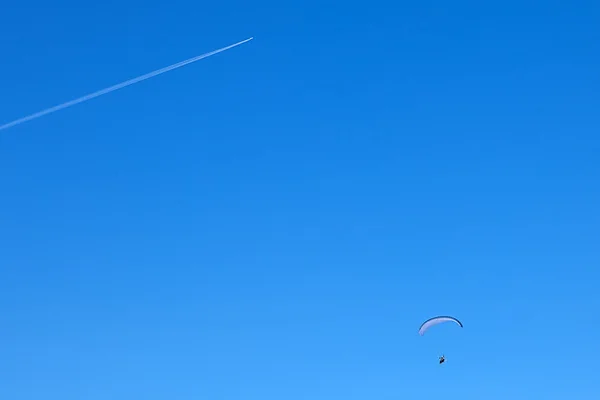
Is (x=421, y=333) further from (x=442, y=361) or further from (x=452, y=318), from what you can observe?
(x=442, y=361)

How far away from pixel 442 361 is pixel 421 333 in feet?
45.5

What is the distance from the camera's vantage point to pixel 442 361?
143m

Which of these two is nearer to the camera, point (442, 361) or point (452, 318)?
point (452, 318)

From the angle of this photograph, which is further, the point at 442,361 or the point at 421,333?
the point at 442,361

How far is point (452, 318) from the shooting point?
12962 cm

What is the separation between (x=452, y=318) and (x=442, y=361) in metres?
15.1

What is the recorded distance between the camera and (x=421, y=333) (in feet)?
429

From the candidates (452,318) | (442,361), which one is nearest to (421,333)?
(452,318)

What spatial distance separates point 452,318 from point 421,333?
399 centimetres
